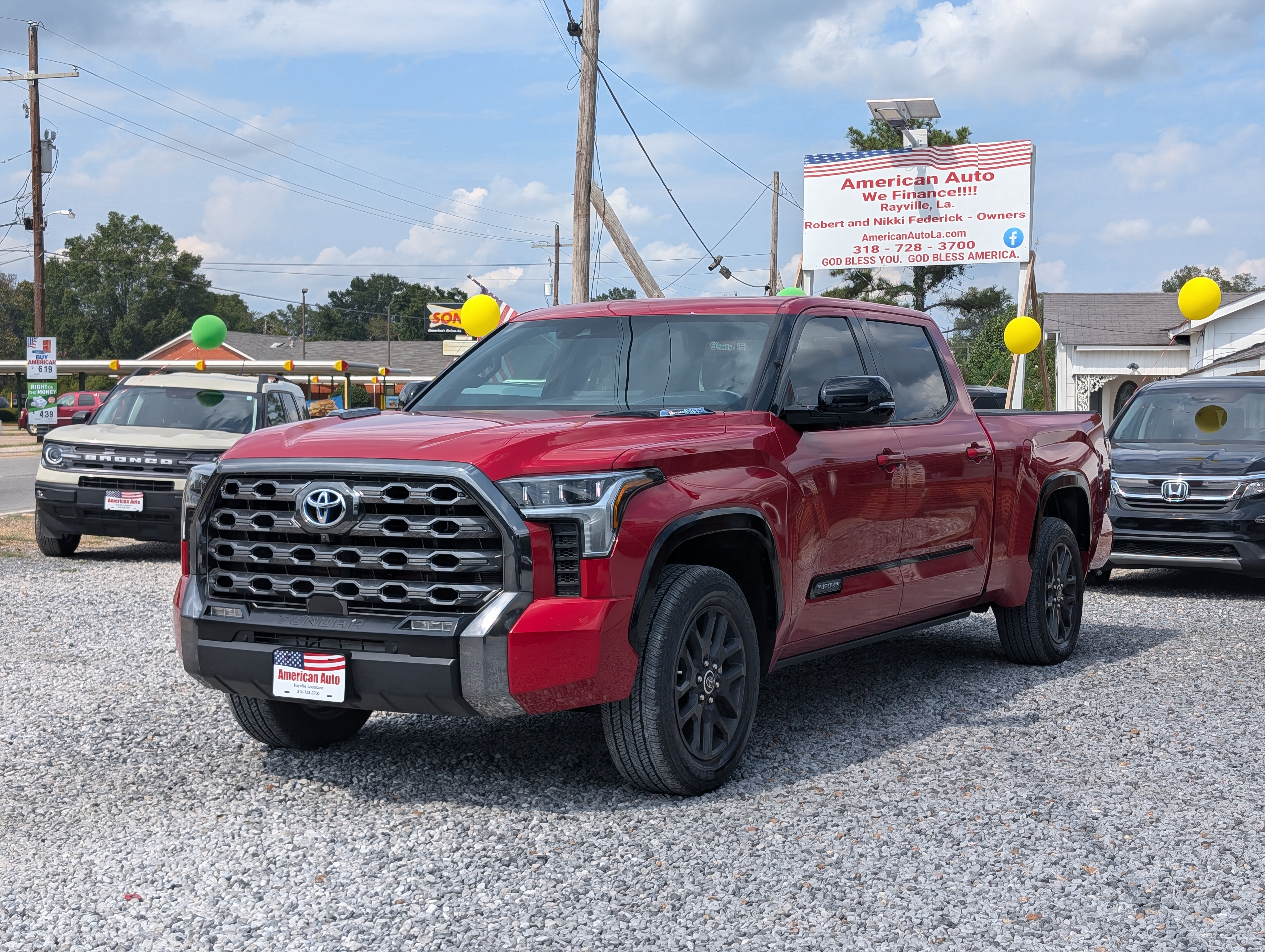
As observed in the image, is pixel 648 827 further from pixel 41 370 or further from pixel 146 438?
pixel 41 370

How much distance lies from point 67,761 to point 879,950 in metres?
3.47

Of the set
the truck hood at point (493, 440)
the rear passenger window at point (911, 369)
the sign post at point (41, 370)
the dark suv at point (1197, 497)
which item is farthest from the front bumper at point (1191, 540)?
the sign post at point (41, 370)

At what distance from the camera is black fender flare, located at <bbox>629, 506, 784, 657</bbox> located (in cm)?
466

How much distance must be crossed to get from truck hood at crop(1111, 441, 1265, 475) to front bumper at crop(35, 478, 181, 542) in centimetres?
795

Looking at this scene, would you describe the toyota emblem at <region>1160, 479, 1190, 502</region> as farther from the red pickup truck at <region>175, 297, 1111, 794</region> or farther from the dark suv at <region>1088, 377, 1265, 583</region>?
the red pickup truck at <region>175, 297, 1111, 794</region>

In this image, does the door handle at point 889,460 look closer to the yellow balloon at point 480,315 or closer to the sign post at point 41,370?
the yellow balloon at point 480,315

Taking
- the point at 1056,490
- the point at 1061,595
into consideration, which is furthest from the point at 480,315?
the point at 1061,595

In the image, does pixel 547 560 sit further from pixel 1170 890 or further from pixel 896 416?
pixel 896 416

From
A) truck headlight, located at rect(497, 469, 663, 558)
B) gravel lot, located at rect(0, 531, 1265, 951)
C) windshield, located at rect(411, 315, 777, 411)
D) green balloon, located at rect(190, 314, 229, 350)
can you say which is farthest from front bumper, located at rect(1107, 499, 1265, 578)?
green balloon, located at rect(190, 314, 229, 350)

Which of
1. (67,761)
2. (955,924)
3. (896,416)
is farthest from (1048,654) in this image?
(67,761)

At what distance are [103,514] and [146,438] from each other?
78 centimetres

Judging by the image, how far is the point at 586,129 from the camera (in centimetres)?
1966

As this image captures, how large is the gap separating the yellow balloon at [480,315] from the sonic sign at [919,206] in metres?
8.79

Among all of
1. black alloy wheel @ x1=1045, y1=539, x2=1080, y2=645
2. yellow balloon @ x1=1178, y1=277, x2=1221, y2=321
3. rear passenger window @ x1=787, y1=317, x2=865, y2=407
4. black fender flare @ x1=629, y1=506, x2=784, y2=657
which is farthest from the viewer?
yellow balloon @ x1=1178, y1=277, x2=1221, y2=321
